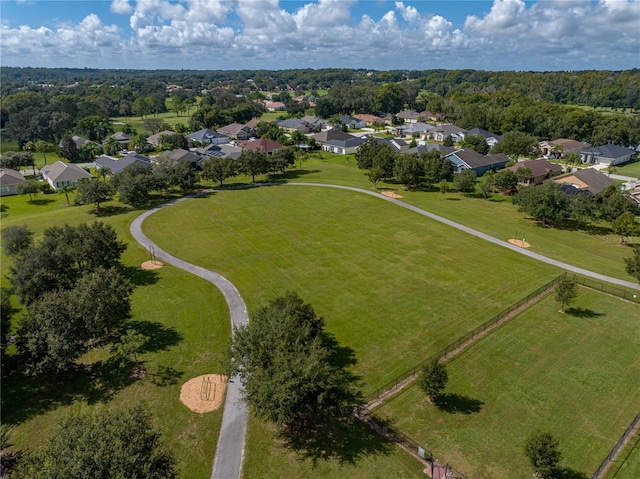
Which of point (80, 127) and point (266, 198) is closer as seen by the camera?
point (266, 198)

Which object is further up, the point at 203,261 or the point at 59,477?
the point at 59,477

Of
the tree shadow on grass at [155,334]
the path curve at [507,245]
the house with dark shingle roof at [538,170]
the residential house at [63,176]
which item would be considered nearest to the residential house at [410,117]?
the house with dark shingle roof at [538,170]

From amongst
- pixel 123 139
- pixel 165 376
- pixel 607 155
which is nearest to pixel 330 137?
pixel 123 139

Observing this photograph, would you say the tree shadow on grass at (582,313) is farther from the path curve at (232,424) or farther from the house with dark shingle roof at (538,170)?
the house with dark shingle roof at (538,170)

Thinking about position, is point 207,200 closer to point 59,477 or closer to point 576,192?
point 59,477

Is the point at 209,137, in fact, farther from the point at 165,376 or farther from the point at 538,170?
the point at 165,376

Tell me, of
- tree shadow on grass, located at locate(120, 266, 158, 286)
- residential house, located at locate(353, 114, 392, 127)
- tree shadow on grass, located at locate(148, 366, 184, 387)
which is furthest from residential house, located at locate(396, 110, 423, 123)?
tree shadow on grass, located at locate(148, 366, 184, 387)

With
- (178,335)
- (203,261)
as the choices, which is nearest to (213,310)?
(178,335)
